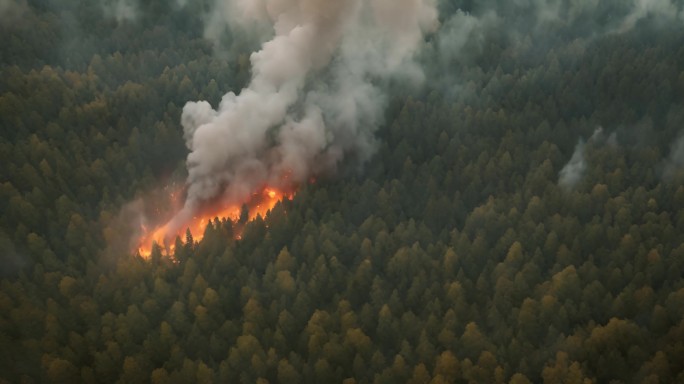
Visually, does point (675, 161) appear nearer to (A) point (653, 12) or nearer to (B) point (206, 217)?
(A) point (653, 12)

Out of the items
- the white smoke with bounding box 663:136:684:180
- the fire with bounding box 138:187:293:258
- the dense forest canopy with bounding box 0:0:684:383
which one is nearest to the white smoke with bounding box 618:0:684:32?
the dense forest canopy with bounding box 0:0:684:383

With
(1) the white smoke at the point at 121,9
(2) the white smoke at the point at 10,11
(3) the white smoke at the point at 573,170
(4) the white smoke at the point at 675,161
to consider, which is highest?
(1) the white smoke at the point at 121,9

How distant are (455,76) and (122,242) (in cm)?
5738

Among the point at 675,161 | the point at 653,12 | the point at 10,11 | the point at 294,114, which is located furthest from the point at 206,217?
the point at 653,12

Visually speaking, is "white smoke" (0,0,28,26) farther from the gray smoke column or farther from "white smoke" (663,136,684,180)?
"white smoke" (663,136,684,180)

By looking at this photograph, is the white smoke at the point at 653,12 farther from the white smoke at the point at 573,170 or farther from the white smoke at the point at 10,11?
the white smoke at the point at 10,11

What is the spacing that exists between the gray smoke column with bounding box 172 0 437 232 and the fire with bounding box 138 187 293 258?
106 cm

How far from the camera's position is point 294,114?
105 meters

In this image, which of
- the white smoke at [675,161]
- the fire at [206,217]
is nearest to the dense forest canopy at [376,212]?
the white smoke at [675,161]

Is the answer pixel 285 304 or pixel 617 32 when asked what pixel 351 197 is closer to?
pixel 285 304

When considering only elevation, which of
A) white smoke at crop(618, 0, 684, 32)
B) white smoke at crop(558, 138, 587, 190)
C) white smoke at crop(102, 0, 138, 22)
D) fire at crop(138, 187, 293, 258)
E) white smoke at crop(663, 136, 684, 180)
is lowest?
white smoke at crop(663, 136, 684, 180)

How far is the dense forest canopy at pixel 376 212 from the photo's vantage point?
7900 cm

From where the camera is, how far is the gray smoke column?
99.8 meters

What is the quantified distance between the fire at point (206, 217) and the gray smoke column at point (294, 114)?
1.06 metres
